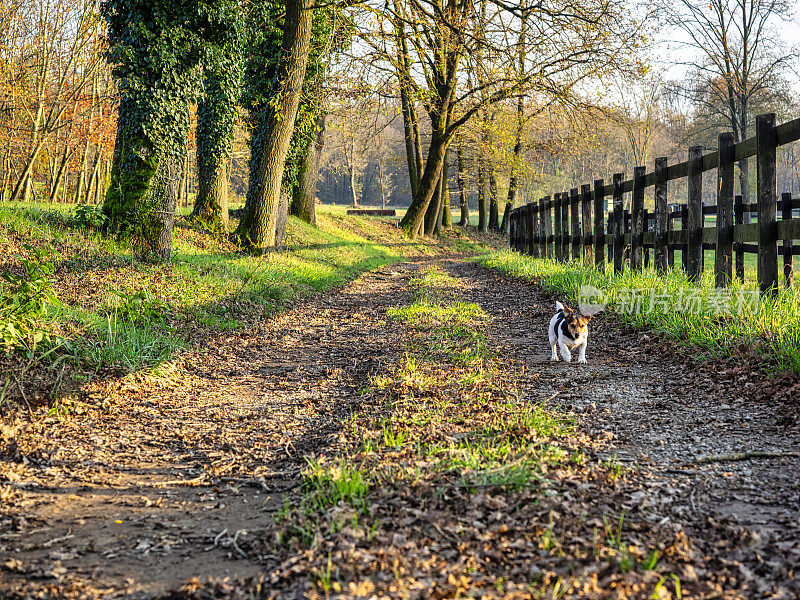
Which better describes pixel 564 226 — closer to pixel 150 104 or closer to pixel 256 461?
pixel 150 104

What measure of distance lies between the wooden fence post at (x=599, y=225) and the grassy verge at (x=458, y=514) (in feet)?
27.6

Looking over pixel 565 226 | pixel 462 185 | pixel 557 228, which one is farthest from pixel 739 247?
pixel 462 185

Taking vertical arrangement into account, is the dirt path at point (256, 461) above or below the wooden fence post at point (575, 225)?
below

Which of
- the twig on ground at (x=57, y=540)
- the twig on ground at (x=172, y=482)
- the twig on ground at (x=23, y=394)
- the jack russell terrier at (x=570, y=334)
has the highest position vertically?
the jack russell terrier at (x=570, y=334)

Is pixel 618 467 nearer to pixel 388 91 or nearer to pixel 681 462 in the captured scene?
pixel 681 462

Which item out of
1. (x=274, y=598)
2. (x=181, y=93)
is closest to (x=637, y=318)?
(x=274, y=598)

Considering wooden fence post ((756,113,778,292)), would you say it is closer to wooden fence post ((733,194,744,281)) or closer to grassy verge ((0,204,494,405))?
wooden fence post ((733,194,744,281))

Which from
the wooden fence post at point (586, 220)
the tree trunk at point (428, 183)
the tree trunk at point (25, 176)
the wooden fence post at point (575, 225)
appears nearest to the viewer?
the wooden fence post at point (586, 220)

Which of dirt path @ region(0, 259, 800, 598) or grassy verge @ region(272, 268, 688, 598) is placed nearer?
grassy verge @ region(272, 268, 688, 598)

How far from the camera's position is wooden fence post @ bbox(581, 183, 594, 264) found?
1384 centimetres

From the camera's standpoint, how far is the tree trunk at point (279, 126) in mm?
13875

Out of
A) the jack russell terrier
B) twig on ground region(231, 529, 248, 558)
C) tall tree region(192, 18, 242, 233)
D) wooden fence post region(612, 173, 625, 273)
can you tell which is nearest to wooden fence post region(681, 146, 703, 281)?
wooden fence post region(612, 173, 625, 273)

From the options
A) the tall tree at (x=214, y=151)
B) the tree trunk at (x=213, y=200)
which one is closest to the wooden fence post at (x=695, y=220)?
the tall tree at (x=214, y=151)

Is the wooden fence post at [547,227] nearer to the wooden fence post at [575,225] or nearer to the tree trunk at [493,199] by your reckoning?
the wooden fence post at [575,225]
